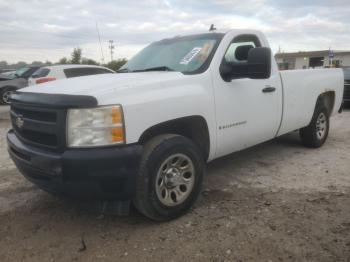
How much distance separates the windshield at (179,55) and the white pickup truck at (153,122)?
0.02m

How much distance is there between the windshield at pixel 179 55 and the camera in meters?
4.01

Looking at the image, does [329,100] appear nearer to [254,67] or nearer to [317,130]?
[317,130]

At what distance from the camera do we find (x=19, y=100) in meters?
3.45

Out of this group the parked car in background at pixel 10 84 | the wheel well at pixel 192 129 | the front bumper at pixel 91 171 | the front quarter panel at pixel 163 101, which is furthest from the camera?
the parked car in background at pixel 10 84

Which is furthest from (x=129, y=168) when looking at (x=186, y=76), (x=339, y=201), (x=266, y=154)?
(x=266, y=154)

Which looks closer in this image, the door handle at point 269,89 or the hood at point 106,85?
the hood at point 106,85

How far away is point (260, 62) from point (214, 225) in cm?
164

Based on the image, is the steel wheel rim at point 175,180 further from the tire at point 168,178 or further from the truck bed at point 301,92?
the truck bed at point 301,92

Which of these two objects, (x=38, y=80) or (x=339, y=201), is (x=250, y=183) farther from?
(x=38, y=80)

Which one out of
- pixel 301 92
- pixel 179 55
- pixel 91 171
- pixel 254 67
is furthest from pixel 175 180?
pixel 301 92

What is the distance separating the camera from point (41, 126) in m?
3.16

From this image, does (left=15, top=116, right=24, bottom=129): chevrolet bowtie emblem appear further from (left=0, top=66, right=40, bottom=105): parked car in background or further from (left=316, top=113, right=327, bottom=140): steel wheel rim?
(left=0, top=66, right=40, bottom=105): parked car in background

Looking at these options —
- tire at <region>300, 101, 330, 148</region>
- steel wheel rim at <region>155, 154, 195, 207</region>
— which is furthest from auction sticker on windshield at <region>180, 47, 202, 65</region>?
tire at <region>300, 101, 330, 148</region>

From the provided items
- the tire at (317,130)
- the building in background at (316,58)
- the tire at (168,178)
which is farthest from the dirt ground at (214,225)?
the building in background at (316,58)
